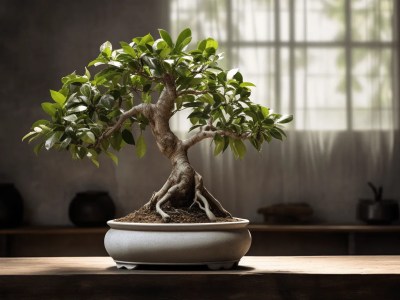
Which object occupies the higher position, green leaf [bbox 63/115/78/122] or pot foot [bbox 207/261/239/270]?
green leaf [bbox 63/115/78/122]

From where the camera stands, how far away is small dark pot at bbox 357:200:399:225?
527cm

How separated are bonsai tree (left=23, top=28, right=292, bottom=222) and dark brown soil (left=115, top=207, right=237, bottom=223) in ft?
0.03

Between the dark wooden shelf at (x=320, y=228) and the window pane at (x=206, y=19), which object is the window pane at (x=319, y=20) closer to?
the window pane at (x=206, y=19)

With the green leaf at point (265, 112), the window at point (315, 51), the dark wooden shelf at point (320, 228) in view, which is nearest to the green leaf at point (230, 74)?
the green leaf at point (265, 112)

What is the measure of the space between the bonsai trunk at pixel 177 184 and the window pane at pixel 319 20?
3.90m

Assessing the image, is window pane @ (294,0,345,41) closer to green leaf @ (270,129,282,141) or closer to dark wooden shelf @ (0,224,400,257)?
dark wooden shelf @ (0,224,400,257)

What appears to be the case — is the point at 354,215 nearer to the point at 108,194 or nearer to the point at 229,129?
the point at 108,194

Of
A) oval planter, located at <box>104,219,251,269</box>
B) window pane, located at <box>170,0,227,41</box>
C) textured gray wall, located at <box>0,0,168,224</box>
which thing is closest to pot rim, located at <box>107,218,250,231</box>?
oval planter, located at <box>104,219,251,269</box>

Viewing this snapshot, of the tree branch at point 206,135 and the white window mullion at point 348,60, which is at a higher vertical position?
the white window mullion at point 348,60

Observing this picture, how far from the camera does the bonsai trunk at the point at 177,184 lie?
1.85 meters

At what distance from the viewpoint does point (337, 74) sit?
566 centimetres

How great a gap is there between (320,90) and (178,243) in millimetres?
4126

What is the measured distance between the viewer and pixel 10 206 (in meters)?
5.27
